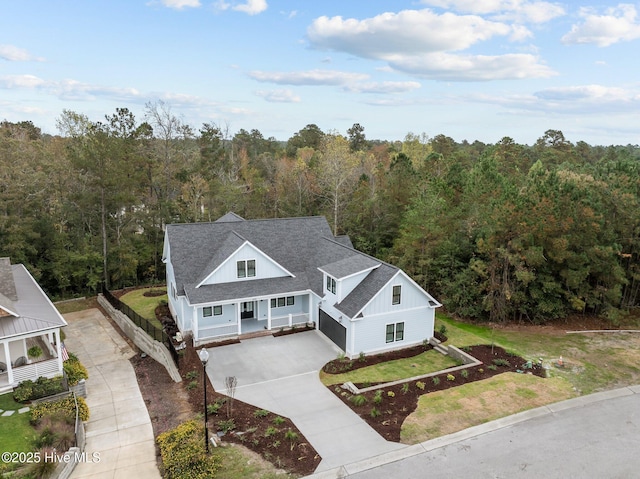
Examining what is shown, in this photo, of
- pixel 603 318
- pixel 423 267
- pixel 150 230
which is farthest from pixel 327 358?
pixel 150 230

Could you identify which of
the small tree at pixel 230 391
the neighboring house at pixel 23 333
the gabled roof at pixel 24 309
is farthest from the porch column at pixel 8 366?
the small tree at pixel 230 391

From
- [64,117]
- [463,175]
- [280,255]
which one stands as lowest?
[280,255]

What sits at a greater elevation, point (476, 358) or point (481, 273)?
point (481, 273)

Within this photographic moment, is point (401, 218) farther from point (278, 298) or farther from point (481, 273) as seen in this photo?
point (278, 298)

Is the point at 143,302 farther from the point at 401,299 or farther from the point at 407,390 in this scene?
the point at 407,390

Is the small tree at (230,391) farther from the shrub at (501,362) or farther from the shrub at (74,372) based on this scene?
the shrub at (501,362)

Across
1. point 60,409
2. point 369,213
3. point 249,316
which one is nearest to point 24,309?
point 60,409

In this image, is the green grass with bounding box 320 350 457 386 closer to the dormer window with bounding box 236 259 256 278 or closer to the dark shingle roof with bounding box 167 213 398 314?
the dark shingle roof with bounding box 167 213 398 314
